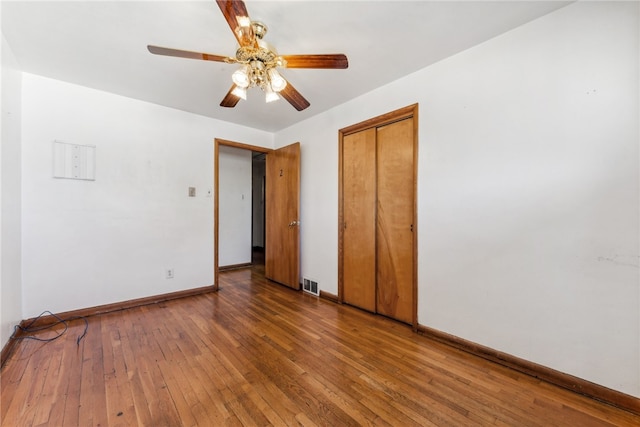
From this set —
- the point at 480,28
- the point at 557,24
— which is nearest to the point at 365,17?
the point at 480,28

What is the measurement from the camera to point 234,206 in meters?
4.89

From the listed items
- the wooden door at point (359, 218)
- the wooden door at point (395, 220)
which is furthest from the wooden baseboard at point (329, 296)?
the wooden door at point (395, 220)

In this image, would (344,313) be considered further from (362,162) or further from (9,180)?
(9,180)

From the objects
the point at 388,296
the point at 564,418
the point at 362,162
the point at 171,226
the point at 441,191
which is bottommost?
the point at 564,418

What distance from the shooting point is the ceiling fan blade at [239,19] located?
1.25 m

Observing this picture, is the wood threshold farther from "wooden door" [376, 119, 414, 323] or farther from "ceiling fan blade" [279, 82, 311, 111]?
"ceiling fan blade" [279, 82, 311, 111]

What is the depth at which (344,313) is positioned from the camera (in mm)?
2799

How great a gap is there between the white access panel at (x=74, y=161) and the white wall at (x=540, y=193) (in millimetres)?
3495

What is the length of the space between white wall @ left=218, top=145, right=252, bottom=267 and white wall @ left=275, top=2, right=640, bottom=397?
356 centimetres

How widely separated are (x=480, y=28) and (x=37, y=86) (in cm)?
406

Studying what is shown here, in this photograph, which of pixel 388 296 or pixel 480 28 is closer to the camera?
pixel 480 28

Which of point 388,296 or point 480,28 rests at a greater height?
point 480,28

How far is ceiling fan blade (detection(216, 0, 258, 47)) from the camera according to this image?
1247 millimetres

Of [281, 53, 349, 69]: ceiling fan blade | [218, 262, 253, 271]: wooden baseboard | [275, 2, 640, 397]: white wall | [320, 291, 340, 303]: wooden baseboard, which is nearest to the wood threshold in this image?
[320, 291, 340, 303]: wooden baseboard
